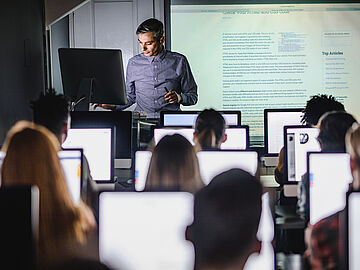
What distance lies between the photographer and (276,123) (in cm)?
474

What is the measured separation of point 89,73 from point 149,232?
2.74m

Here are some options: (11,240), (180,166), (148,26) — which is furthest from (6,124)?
(11,240)

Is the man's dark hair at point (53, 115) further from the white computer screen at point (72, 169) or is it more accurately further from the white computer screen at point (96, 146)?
the white computer screen at point (96, 146)

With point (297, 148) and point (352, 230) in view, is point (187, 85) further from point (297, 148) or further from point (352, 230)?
point (352, 230)

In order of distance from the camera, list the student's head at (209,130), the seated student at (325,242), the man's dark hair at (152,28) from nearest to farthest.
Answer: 1. the seated student at (325,242)
2. the student's head at (209,130)
3. the man's dark hair at (152,28)

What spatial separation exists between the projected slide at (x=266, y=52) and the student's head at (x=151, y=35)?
5.50 feet

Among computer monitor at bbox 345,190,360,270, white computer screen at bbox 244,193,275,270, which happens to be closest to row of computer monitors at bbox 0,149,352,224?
white computer screen at bbox 244,193,275,270

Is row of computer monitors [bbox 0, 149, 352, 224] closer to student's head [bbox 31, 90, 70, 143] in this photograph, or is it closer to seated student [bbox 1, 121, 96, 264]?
student's head [bbox 31, 90, 70, 143]

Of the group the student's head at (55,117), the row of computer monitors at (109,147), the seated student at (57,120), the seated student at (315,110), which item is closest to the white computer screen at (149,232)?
the seated student at (57,120)

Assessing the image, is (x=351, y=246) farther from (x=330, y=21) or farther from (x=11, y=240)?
(x=330, y=21)

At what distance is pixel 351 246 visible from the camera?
1.74 metres

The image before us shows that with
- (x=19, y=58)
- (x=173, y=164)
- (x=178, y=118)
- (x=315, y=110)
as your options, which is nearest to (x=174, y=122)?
(x=178, y=118)

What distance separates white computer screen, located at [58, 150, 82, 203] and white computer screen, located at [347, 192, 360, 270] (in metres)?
1.50

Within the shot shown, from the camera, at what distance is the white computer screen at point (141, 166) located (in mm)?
3367
